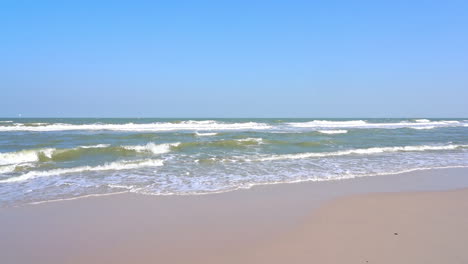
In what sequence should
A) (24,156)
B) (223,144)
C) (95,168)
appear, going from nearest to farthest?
(95,168) < (24,156) < (223,144)

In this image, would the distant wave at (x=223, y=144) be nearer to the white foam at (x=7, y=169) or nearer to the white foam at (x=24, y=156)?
the white foam at (x=24, y=156)

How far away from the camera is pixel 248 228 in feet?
14.8

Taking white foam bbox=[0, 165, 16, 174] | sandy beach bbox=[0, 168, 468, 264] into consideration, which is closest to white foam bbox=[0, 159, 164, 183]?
white foam bbox=[0, 165, 16, 174]

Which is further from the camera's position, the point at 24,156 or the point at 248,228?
the point at 24,156

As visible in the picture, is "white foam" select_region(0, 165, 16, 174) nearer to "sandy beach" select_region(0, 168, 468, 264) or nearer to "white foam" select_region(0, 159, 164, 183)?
"white foam" select_region(0, 159, 164, 183)

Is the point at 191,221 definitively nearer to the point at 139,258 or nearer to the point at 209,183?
the point at 139,258

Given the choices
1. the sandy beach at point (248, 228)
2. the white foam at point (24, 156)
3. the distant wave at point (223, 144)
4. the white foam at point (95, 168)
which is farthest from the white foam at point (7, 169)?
the distant wave at point (223, 144)

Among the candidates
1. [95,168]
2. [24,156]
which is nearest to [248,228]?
[95,168]

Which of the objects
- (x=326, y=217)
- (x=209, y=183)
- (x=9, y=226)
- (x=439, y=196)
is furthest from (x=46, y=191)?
(x=439, y=196)

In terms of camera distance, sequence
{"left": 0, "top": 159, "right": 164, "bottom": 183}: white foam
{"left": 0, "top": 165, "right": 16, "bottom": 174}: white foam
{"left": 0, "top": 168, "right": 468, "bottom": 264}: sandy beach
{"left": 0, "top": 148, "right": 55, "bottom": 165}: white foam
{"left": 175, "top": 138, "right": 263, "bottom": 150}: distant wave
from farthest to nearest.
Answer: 1. {"left": 175, "top": 138, "right": 263, "bottom": 150}: distant wave
2. {"left": 0, "top": 148, "right": 55, "bottom": 165}: white foam
3. {"left": 0, "top": 165, "right": 16, "bottom": 174}: white foam
4. {"left": 0, "top": 159, "right": 164, "bottom": 183}: white foam
5. {"left": 0, "top": 168, "right": 468, "bottom": 264}: sandy beach

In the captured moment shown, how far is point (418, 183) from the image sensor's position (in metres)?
7.66

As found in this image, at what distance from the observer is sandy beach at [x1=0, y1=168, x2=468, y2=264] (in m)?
3.60

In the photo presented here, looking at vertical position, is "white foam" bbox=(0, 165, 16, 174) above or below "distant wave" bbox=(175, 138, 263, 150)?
below

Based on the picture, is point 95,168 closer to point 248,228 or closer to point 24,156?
point 24,156
